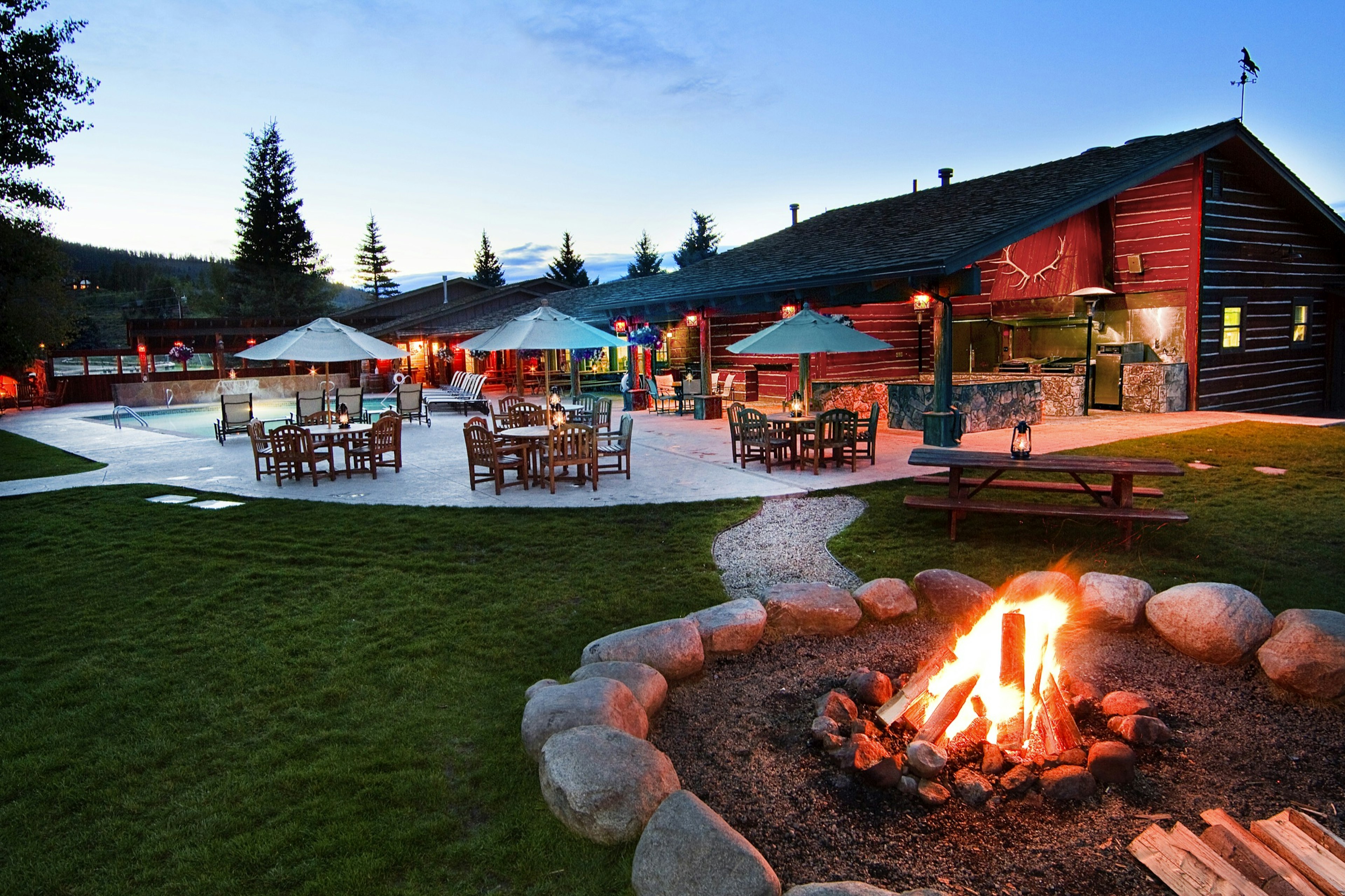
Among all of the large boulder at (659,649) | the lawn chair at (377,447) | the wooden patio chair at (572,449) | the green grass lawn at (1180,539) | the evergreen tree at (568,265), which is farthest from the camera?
the evergreen tree at (568,265)

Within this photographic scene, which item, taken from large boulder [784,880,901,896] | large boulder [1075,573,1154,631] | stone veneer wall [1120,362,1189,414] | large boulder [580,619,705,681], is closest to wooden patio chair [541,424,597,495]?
large boulder [580,619,705,681]

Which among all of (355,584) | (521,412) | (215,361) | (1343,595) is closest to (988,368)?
(521,412)

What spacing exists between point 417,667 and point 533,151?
35420 mm

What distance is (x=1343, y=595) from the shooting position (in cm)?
536

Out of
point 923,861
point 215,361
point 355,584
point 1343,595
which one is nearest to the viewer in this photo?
point 923,861

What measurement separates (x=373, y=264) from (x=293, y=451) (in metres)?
75.6

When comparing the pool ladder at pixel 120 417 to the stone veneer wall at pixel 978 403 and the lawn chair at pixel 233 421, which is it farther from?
the stone veneer wall at pixel 978 403

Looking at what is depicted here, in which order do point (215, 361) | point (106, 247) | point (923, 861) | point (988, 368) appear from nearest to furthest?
point (923, 861), point (988, 368), point (215, 361), point (106, 247)

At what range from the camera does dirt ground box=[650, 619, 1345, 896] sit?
285 cm

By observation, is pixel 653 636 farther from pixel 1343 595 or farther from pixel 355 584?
pixel 1343 595

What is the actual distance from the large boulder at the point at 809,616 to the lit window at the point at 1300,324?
19.4 meters

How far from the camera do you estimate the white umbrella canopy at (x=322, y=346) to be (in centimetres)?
1284

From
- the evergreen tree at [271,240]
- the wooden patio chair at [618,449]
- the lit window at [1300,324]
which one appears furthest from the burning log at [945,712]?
the evergreen tree at [271,240]

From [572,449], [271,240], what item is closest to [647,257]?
[271,240]
